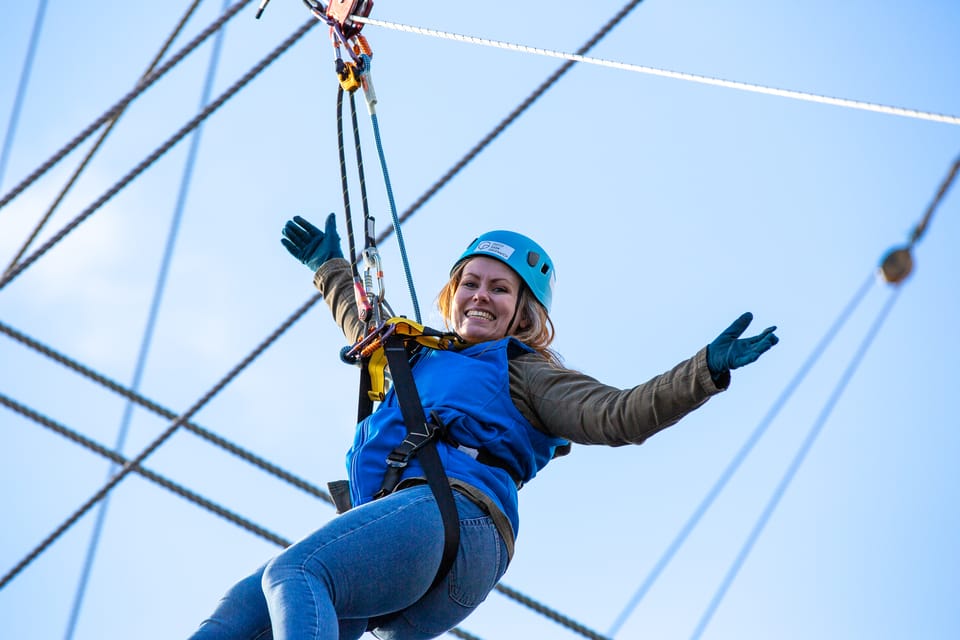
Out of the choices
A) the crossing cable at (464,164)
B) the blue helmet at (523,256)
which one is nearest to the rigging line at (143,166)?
the crossing cable at (464,164)

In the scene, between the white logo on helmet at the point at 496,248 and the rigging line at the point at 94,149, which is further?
the rigging line at the point at 94,149

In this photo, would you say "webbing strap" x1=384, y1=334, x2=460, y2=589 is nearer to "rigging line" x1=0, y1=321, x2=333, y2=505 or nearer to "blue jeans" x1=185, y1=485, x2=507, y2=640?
"blue jeans" x1=185, y1=485, x2=507, y2=640

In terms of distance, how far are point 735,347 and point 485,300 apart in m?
0.91

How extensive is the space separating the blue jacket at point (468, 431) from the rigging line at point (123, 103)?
48.4 inches

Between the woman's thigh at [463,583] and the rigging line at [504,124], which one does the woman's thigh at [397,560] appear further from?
Answer: the rigging line at [504,124]

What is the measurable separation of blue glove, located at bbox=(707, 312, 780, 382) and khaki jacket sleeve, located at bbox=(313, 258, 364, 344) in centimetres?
120

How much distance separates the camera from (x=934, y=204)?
2629 mm

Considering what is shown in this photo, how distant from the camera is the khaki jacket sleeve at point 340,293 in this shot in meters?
4.08

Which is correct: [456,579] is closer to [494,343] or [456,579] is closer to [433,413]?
[433,413]

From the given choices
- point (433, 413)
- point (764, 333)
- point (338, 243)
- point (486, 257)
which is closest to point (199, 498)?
point (338, 243)

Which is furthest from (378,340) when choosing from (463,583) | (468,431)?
(463,583)

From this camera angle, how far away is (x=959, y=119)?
9.59ft

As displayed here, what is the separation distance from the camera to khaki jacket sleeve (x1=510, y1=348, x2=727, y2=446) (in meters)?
3.04

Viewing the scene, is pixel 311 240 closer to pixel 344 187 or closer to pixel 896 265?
pixel 344 187
